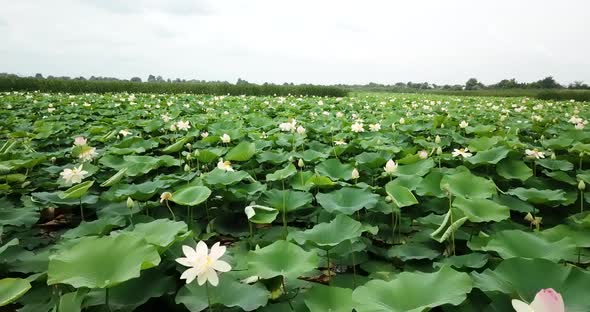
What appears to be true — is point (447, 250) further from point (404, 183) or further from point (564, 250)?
point (404, 183)

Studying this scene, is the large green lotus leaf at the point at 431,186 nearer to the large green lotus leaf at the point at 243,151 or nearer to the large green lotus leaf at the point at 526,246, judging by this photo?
the large green lotus leaf at the point at 526,246

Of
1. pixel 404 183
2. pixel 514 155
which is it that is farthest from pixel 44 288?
pixel 514 155

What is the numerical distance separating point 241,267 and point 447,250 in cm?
77

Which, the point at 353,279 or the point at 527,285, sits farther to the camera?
the point at 353,279

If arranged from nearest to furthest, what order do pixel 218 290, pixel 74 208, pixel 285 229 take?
pixel 218 290 < pixel 285 229 < pixel 74 208

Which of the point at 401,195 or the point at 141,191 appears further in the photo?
the point at 141,191

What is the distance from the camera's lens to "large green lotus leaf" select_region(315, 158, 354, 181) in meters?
2.15

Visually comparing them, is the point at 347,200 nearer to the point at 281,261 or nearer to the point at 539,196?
the point at 281,261

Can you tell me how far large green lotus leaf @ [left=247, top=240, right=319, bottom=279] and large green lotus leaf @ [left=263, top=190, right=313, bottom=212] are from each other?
454 millimetres

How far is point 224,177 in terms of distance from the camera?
1.91 metres

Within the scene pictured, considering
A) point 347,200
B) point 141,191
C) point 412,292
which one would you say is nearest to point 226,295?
point 412,292

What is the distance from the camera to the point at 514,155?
2.43m

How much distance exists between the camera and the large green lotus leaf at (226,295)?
1.04 meters

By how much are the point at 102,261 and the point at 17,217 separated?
0.86m
